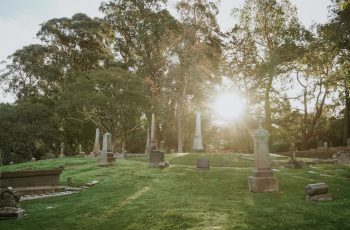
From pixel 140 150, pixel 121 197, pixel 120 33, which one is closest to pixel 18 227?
pixel 121 197

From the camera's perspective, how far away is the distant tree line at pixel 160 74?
120 ft

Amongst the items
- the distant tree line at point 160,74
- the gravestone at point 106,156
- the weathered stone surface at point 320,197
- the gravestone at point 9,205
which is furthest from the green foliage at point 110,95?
the weathered stone surface at point 320,197

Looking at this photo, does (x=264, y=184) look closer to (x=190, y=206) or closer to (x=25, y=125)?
(x=190, y=206)

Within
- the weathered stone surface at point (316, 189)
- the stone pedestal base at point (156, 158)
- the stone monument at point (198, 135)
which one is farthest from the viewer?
the stone monument at point (198, 135)

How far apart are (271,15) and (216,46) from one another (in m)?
7.26

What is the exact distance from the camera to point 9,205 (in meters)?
10.6

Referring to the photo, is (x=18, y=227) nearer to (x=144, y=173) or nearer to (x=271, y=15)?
(x=144, y=173)

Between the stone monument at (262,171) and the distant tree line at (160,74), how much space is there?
792 inches

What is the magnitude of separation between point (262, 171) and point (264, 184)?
50cm

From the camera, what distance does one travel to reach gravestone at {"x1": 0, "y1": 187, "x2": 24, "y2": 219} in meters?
10.4

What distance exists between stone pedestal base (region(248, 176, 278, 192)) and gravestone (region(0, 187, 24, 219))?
315 inches

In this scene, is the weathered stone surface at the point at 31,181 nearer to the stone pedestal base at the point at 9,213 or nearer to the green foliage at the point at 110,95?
the stone pedestal base at the point at 9,213

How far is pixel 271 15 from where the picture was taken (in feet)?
121

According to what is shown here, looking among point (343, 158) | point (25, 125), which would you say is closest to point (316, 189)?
point (343, 158)
